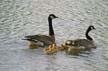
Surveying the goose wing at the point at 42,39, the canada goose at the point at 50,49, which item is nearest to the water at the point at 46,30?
the canada goose at the point at 50,49

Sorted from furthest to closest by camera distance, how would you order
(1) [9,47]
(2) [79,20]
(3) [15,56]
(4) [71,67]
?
1. (2) [79,20]
2. (1) [9,47]
3. (3) [15,56]
4. (4) [71,67]

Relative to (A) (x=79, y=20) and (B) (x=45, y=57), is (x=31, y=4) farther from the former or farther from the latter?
(B) (x=45, y=57)

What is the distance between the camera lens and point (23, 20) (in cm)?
2284

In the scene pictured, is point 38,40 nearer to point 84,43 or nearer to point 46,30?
point 84,43

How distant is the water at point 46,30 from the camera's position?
15266mm

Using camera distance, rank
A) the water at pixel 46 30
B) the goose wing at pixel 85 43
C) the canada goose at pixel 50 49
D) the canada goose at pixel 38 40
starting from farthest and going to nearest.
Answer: the goose wing at pixel 85 43, the canada goose at pixel 38 40, the canada goose at pixel 50 49, the water at pixel 46 30

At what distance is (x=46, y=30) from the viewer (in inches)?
818

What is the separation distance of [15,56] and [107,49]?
3.62 m

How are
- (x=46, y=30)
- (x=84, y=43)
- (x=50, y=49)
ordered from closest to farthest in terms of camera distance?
1. (x=50, y=49)
2. (x=84, y=43)
3. (x=46, y=30)

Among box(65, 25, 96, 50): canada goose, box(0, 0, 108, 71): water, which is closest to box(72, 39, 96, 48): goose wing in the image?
box(65, 25, 96, 50): canada goose

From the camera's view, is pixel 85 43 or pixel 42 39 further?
pixel 85 43

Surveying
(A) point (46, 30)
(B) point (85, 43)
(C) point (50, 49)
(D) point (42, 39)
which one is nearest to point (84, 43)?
(B) point (85, 43)

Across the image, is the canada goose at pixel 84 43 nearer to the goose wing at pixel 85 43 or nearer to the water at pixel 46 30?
the goose wing at pixel 85 43

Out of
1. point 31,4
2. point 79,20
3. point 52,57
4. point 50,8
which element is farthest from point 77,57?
point 31,4
